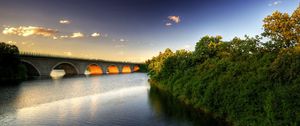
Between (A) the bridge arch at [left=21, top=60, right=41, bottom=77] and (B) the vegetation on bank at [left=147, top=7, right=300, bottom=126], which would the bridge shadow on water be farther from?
(A) the bridge arch at [left=21, top=60, right=41, bottom=77]

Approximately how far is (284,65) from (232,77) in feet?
25.4

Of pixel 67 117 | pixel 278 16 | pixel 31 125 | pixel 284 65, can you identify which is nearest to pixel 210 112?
pixel 284 65

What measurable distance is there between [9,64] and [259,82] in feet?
292

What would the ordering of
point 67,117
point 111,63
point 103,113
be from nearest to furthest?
point 67,117 < point 103,113 < point 111,63

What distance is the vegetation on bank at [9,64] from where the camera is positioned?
84.3 metres

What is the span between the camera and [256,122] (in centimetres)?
1958

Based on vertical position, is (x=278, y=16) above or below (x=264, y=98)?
above

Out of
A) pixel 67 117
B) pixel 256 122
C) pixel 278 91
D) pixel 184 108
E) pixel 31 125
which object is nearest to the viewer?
pixel 278 91

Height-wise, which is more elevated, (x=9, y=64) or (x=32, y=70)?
(x=9, y=64)

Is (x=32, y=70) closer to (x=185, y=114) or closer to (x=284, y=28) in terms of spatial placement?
(x=185, y=114)

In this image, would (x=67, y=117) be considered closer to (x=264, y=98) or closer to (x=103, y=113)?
(x=103, y=113)

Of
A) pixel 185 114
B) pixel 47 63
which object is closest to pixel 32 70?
pixel 47 63

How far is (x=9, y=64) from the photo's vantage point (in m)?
87.0

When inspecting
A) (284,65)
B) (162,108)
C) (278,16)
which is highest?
(278,16)
